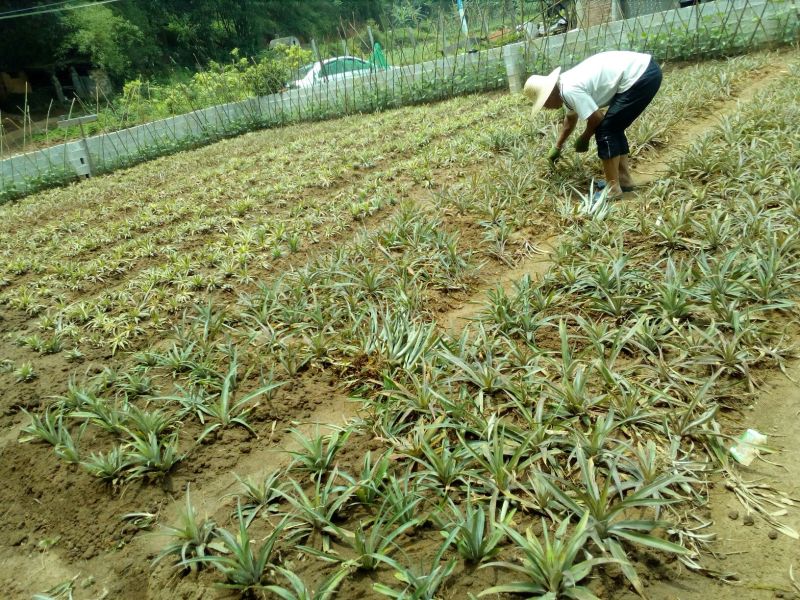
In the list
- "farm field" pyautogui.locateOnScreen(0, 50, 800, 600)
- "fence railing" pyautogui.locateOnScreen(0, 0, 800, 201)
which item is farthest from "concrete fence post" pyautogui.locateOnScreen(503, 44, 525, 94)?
"farm field" pyautogui.locateOnScreen(0, 50, 800, 600)

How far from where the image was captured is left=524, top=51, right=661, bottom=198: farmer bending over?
3916 mm

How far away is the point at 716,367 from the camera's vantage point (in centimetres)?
229

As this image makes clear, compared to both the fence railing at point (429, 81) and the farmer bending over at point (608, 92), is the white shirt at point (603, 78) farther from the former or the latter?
the fence railing at point (429, 81)

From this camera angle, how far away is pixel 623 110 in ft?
13.1

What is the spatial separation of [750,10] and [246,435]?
35.3 ft

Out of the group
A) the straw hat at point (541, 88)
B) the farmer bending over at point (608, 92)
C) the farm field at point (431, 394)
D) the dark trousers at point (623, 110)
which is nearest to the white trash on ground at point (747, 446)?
the farm field at point (431, 394)

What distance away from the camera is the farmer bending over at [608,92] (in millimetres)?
3916

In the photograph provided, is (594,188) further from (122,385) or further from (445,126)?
(122,385)

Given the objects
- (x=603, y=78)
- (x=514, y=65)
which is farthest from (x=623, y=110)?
(x=514, y=65)

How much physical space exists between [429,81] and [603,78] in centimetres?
737

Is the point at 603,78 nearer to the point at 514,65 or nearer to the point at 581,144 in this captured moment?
the point at 581,144

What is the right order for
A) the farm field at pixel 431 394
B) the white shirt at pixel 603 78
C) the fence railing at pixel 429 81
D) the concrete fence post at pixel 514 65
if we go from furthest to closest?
1. the concrete fence post at pixel 514 65
2. the fence railing at pixel 429 81
3. the white shirt at pixel 603 78
4. the farm field at pixel 431 394

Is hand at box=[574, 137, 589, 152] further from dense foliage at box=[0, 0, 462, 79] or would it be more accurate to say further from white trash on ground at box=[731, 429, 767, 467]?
dense foliage at box=[0, 0, 462, 79]

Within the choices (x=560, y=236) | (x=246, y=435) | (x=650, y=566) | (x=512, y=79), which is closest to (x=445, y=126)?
(x=512, y=79)
